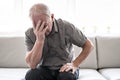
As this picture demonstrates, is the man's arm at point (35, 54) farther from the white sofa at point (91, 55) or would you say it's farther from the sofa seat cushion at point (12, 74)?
the white sofa at point (91, 55)

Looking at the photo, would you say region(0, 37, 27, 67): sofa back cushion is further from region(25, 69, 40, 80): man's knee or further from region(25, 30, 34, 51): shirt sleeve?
region(25, 69, 40, 80): man's knee

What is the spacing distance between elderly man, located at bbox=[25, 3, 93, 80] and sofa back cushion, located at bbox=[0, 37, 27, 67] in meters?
0.69

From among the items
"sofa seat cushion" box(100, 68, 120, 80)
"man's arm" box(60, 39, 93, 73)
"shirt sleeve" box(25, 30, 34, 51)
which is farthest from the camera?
"sofa seat cushion" box(100, 68, 120, 80)

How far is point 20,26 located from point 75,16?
2.33 ft

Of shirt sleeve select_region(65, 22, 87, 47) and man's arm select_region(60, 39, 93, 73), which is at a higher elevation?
shirt sleeve select_region(65, 22, 87, 47)

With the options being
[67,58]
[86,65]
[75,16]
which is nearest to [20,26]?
[75,16]

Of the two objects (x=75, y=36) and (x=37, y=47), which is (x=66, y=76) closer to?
(x=37, y=47)

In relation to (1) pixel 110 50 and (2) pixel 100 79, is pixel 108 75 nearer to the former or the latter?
(2) pixel 100 79

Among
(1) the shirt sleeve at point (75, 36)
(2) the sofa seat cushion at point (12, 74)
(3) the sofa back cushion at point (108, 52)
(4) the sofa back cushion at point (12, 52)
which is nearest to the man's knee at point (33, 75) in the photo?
(2) the sofa seat cushion at point (12, 74)

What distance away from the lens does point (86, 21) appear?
3176 mm

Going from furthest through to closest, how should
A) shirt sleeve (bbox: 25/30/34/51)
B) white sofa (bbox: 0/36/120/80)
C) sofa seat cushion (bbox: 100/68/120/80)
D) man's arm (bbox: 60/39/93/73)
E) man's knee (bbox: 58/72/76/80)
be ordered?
white sofa (bbox: 0/36/120/80) < sofa seat cushion (bbox: 100/68/120/80) < shirt sleeve (bbox: 25/30/34/51) < man's arm (bbox: 60/39/93/73) < man's knee (bbox: 58/72/76/80)

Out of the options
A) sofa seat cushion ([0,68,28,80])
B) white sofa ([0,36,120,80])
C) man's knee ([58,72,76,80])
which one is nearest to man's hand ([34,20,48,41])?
man's knee ([58,72,76,80])

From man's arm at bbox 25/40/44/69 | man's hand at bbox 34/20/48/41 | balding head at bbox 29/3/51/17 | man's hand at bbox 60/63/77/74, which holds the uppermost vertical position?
balding head at bbox 29/3/51/17

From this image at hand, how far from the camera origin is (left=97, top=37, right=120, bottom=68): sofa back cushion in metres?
2.65
